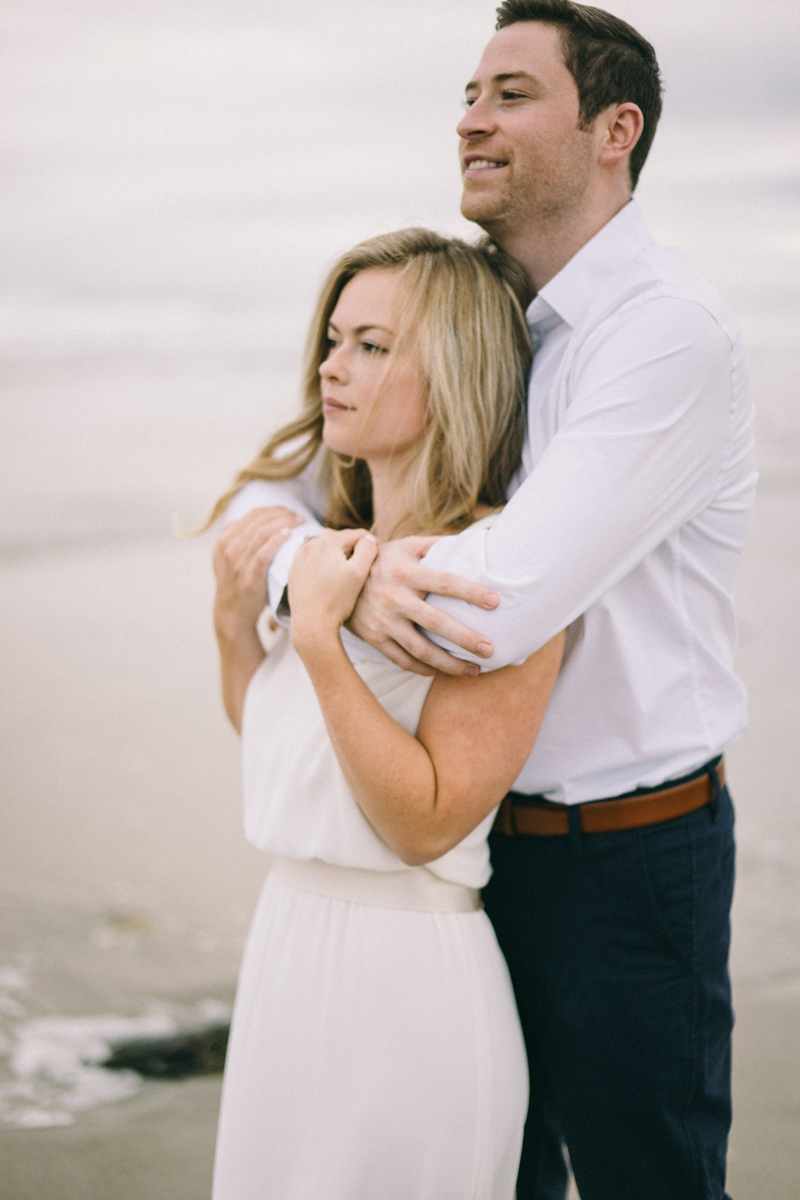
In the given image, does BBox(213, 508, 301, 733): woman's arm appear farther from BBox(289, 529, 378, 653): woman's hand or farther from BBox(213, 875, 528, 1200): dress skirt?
BBox(213, 875, 528, 1200): dress skirt

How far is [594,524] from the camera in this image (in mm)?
1138

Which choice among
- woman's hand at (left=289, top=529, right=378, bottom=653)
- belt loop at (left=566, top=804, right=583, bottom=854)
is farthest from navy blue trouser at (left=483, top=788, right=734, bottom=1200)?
woman's hand at (left=289, top=529, right=378, bottom=653)

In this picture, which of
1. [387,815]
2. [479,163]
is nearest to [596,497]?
[387,815]

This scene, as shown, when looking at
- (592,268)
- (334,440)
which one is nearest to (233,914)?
(334,440)

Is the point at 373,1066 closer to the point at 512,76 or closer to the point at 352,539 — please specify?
the point at 352,539

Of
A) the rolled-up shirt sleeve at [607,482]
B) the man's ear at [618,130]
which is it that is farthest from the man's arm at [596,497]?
the man's ear at [618,130]

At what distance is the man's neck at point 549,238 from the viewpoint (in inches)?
57.7

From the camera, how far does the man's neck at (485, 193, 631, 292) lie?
147 centimetres

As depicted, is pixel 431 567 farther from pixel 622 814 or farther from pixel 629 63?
pixel 629 63

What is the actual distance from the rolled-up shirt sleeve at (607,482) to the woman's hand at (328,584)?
0.31ft

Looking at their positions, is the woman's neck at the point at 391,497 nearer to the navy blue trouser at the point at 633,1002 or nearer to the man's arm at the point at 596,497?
the man's arm at the point at 596,497

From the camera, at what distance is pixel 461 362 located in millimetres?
1416

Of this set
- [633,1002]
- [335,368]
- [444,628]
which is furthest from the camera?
[335,368]

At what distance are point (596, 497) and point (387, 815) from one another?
437mm
